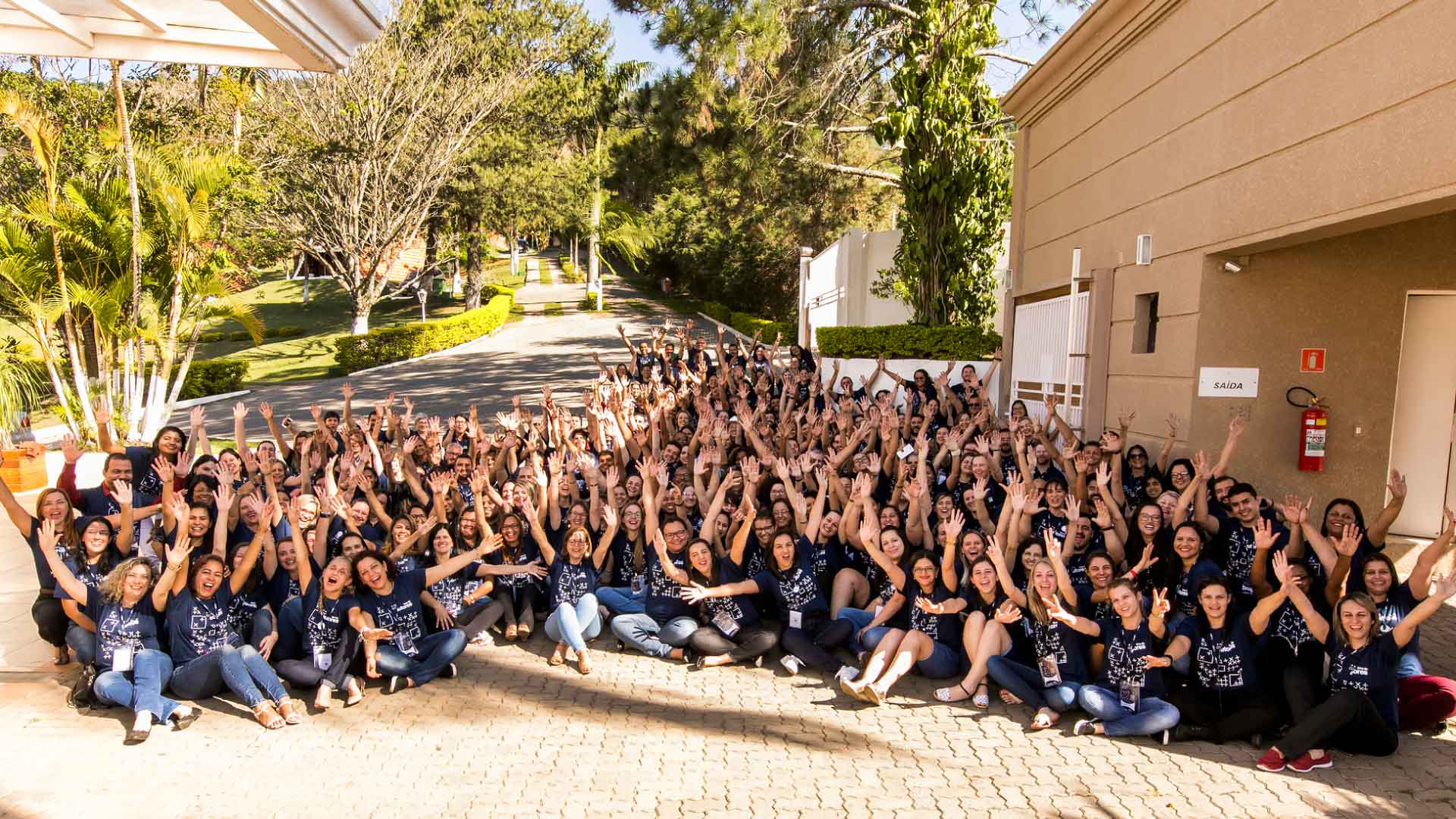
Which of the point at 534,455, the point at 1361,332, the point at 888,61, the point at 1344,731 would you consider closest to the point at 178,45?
the point at 534,455

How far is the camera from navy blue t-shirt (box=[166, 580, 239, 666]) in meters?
5.60

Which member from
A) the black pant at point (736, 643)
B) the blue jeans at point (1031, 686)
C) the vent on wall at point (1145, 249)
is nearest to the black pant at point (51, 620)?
the black pant at point (736, 643)

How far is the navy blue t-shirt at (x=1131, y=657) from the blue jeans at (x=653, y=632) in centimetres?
272

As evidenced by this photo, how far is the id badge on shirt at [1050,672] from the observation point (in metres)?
5.50

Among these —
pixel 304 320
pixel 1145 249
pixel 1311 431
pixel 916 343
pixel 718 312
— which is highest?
pixel 718 312

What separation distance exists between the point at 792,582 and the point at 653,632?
3.57 feet

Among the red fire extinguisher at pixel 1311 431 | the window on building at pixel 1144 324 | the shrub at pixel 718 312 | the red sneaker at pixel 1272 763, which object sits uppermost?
the shrub at pixel 718 312

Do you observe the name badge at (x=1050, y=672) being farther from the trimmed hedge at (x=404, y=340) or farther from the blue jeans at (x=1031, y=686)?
the trimmed hedge at (x=404, y=340)

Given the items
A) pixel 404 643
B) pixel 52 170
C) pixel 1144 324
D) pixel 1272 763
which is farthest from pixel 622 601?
pixel 52 170

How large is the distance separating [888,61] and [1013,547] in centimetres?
1428

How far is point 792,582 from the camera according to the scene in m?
6.50

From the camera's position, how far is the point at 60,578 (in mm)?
5641

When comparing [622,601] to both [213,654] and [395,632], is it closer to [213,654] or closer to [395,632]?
[395,632]

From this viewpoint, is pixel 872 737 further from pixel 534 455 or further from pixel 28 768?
pixel 28 768
